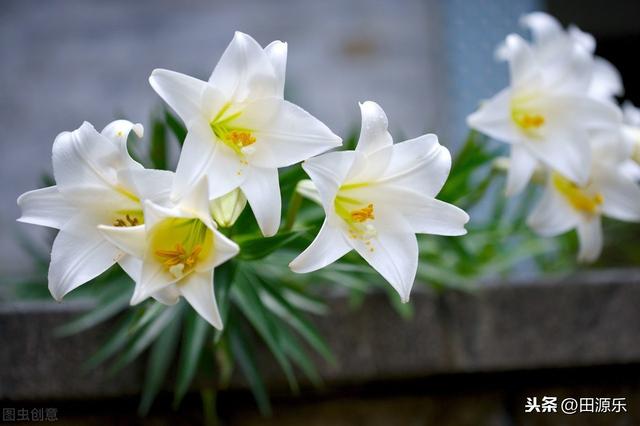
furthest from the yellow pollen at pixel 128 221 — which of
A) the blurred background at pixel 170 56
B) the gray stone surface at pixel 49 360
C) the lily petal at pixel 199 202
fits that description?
the blurred background at pixel 170 56

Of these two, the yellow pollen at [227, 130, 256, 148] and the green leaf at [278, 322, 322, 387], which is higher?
the yellow pollen at [227, 130, 256, 148]

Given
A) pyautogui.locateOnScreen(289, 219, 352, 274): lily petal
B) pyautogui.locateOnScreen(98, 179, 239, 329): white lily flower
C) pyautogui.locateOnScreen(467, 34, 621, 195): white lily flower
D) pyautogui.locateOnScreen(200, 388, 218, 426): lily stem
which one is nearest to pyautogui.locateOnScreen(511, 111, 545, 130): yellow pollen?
pyautogui.locateOnScreen(467, 34, 621, 195): white lily flower

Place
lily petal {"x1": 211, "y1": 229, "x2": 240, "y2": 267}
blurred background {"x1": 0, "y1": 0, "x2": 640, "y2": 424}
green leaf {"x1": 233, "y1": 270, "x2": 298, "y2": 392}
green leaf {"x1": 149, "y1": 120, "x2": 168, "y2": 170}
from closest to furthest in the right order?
lily petal {"x1": 211, "y1": 229, "x2": 240, "y2": 267}
green leaf {"x1": 233, "y1": 270, "x2": 298, "y2": 392}
green leaf {"x1": 149, "y1": 120, "x2": 168, "y2": 170}
blurred background {"x1": 0, "y1": 0, "x2": 640, "y2": 424}

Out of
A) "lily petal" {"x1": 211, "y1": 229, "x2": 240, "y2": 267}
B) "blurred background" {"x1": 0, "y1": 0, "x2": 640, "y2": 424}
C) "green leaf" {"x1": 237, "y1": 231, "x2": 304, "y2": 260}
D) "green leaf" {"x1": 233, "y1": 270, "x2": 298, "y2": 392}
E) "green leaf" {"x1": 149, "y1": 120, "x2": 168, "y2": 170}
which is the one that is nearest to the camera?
"lily petal" {"x1": 211, "y1": 229, "x2": 240, "y2": 267}

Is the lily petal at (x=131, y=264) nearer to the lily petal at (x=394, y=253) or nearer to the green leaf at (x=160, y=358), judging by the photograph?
the lily petal at (x=394, y=253)

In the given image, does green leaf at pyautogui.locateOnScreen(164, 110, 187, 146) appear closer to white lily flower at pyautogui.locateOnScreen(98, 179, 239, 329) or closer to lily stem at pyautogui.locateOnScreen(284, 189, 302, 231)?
lily stem at pyautogui.locateOnScreen(284, 189, 302, 231)

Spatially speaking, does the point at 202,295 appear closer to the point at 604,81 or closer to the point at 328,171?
the point at 328,171
